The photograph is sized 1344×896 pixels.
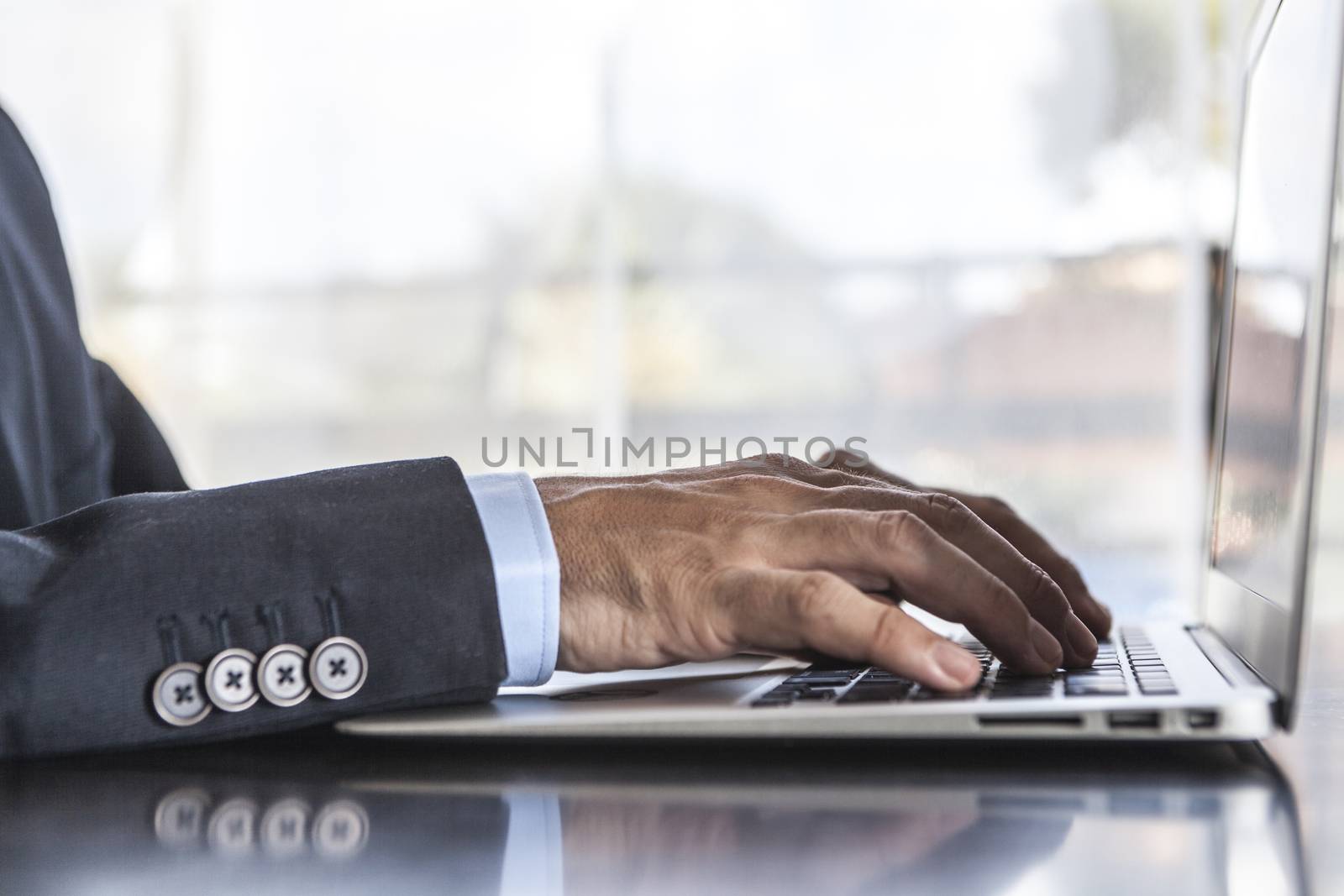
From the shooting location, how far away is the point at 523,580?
57 centimetres

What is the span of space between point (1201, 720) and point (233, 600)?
41cm

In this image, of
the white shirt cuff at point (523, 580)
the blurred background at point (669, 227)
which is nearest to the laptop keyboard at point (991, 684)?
the white shirt cuff at point (523, 580)

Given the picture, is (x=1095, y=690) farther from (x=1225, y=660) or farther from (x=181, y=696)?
(x=181, y=696)

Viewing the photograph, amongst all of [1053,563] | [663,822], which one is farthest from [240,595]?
[1053,563]

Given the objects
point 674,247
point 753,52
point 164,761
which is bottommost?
point 164,761

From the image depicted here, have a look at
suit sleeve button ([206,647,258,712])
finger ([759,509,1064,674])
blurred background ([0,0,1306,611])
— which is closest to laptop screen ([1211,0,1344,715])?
finger ([759,509,1064,674])

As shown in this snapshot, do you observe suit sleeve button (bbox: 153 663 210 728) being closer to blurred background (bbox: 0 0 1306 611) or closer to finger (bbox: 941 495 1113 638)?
finger (bbox: 941 495 1113 638)

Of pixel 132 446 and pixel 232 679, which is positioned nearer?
pixel 232 679

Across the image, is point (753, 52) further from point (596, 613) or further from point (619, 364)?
point (596, 613)

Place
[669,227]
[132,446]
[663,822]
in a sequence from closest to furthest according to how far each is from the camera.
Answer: [663,822] < [132,446] < [669,227]

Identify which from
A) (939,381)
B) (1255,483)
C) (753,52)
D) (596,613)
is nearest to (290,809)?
(596,613)

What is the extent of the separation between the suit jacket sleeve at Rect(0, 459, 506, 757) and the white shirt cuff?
13 mm

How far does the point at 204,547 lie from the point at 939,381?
2941mm

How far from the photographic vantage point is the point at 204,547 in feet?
1.78
